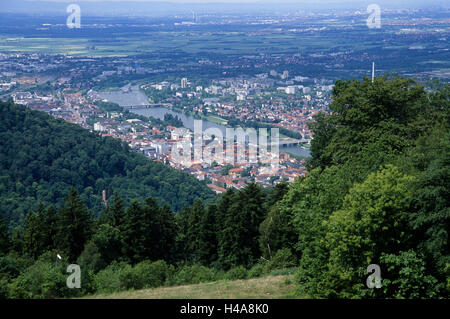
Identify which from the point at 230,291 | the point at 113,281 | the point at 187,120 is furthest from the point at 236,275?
the point at 187,120

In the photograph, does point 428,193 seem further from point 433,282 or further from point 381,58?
point 381,58

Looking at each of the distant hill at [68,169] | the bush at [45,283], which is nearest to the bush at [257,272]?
the bush at [45,283]

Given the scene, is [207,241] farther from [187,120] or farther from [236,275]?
[187,120]

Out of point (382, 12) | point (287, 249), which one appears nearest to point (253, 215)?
point (287, 249)

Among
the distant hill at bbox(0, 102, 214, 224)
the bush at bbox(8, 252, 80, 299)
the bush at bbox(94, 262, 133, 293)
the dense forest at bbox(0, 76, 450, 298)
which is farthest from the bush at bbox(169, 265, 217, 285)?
the distant hill at bbox(0, 102, 214, 224)

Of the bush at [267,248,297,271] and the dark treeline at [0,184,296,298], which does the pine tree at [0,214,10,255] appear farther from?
the bush at [267,248,297,271]
